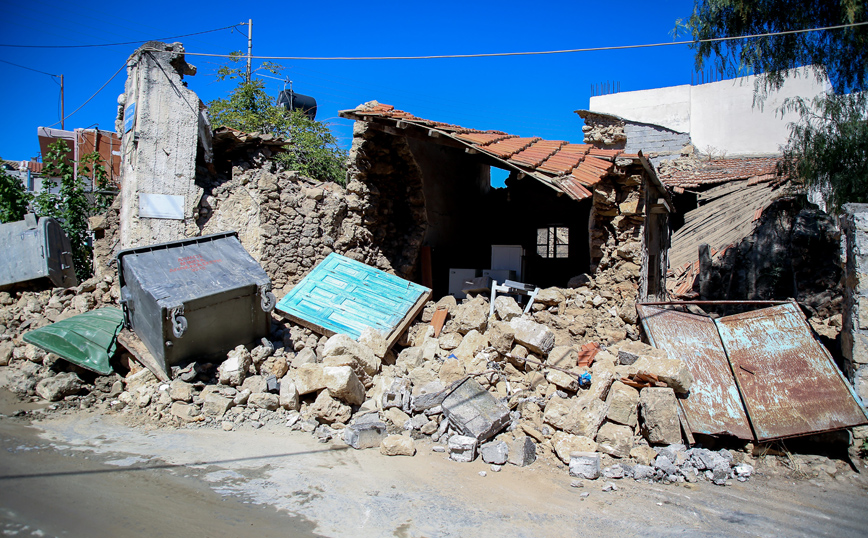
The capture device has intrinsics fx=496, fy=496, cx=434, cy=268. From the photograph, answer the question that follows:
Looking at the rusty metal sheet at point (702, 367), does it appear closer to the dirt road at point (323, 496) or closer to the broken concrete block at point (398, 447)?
the dirt road at point (323, 496)

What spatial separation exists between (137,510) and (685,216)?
1450cm

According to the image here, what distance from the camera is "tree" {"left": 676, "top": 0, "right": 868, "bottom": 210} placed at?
8234 millimetres

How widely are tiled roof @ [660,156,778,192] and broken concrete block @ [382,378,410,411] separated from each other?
12026 mm

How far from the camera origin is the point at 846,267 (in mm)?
5281

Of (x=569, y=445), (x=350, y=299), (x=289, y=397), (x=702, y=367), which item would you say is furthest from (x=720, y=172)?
(x=289, y=397)

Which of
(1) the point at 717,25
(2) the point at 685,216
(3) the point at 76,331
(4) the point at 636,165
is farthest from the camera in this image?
(2) the point at 685,216

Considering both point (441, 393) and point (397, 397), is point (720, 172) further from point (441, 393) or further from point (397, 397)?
point (397, 397)

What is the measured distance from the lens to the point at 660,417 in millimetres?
4969

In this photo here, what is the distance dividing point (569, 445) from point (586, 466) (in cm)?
32

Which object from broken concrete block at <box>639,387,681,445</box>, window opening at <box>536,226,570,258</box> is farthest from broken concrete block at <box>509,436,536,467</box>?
window opening at <box>536,226,570,258</box>

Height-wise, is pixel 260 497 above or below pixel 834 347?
below

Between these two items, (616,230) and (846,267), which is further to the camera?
(616,230)

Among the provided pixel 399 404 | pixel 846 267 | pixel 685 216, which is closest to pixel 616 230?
pixel 846 267

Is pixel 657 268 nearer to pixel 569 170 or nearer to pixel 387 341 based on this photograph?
pixel 569 170
